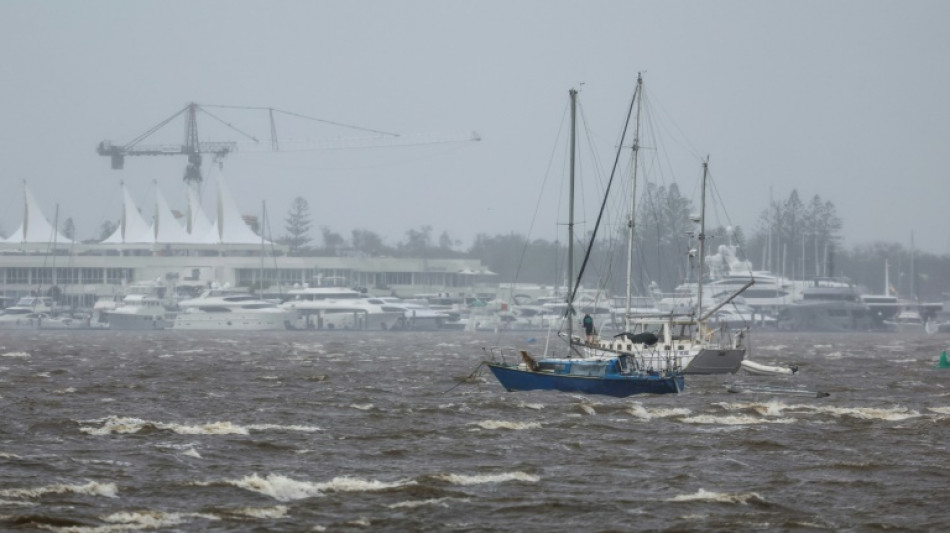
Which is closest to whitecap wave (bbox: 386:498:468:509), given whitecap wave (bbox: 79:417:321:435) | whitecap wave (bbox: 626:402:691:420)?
whitecap wave (bbox: 79:417:321:435)

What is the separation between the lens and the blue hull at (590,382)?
214ft

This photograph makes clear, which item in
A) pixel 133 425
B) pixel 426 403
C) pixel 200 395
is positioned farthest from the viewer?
pixel 200 395

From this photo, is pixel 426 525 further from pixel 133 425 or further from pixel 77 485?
pixel 133 425

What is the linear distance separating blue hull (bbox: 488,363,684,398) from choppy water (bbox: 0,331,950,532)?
1.79 ft

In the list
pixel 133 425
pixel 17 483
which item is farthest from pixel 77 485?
pixel 133 425

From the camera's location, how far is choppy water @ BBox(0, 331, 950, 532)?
34688 millimetres

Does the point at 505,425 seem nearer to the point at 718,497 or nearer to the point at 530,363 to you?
the point at 530,363

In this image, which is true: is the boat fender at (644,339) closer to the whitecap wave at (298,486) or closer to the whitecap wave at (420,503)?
the whitecap wave at (298,486)

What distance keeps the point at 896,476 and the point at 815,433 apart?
11.2 meters

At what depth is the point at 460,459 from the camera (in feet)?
145

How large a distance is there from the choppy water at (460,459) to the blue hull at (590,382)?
1.79 ft

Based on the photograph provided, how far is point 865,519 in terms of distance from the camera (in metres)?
35.0

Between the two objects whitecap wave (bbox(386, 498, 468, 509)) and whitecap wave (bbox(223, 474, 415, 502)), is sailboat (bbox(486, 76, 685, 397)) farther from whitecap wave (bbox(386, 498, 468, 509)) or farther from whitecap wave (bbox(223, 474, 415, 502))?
whitecap wave (bbox(386, 498, 468, 509))

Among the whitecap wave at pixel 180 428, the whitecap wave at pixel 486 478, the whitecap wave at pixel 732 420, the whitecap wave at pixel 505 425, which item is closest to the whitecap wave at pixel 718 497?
the whitecap wave at pixel 486 478
